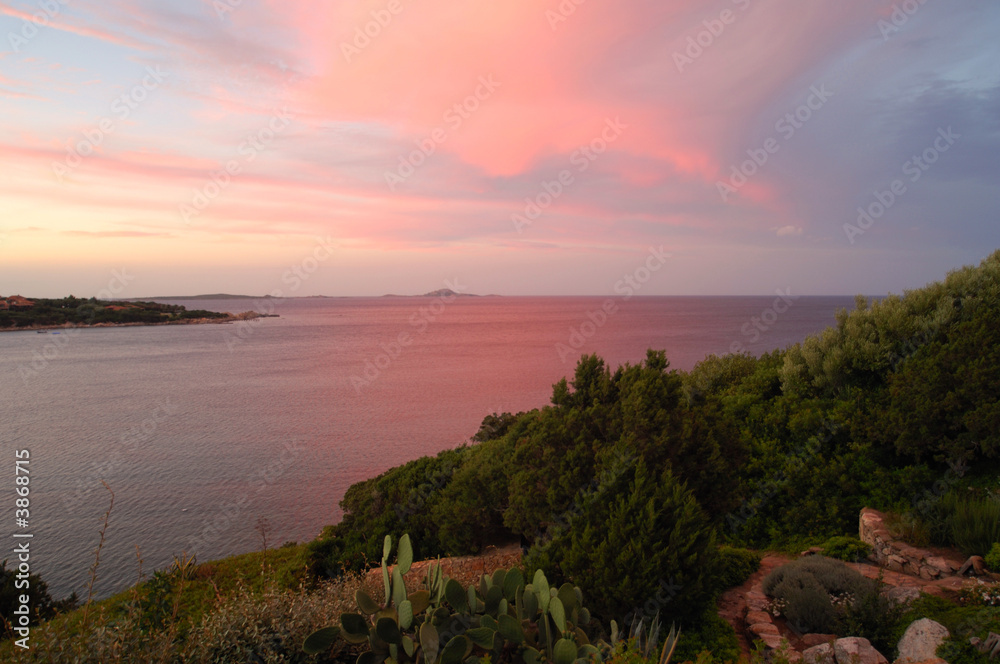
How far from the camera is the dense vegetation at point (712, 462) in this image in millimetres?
6156

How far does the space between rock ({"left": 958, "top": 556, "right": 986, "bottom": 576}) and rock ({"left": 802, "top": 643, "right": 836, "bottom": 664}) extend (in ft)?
10.1

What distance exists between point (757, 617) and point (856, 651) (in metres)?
1.26

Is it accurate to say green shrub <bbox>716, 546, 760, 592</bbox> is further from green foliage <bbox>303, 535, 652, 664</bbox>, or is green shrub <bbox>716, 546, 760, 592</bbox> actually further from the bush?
green foliage <bbox>303, 535, 652, 664</bbox>

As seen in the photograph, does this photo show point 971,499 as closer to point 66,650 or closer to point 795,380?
point 795,380

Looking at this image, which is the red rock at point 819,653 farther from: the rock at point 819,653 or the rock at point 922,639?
the rock at point 922,639

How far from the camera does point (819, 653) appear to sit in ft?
17.2

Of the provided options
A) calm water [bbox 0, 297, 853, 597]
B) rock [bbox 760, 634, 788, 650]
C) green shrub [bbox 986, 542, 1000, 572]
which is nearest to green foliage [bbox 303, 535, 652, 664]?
rock [bbox 760, 634, 788, 650]

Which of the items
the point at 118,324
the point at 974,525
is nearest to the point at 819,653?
the point at 974,525

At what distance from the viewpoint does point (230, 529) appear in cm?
1348

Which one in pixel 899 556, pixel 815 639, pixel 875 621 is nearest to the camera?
pixel 875 621

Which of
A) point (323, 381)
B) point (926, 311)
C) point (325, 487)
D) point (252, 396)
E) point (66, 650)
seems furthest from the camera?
point (323, 381)

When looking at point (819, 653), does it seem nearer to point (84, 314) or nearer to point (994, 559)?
point (994, 559)

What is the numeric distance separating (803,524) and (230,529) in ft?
44.8

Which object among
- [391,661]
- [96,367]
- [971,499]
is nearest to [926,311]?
[971,499]
